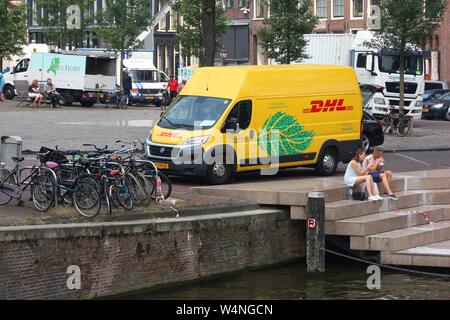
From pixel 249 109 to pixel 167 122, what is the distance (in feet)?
Result: 5.61

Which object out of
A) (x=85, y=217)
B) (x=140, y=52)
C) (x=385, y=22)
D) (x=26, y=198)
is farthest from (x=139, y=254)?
(x=140, y=52)

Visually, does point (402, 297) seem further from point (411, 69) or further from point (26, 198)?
point (411, 69)

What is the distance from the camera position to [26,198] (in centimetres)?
1945

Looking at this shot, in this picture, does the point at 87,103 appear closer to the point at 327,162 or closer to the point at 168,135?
the point at 327,162

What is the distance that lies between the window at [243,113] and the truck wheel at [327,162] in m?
2.39

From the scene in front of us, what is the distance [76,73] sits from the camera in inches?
2055

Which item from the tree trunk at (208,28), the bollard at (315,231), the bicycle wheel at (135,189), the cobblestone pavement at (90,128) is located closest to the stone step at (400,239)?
the bollard at (315,231)

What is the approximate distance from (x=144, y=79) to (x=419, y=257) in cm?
4208

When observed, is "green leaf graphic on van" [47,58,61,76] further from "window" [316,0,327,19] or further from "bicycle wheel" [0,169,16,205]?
"bicycle wheel" [0,169,16,205]

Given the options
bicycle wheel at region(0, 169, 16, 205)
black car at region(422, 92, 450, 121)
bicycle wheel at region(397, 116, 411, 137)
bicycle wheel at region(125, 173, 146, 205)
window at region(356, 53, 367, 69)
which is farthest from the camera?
black car at region(422, 92, 450, 121)

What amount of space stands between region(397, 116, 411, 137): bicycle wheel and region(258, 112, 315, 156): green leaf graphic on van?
15264 mm

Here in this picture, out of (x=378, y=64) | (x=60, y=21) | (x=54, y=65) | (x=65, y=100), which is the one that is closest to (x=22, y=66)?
(x=54, y=65)

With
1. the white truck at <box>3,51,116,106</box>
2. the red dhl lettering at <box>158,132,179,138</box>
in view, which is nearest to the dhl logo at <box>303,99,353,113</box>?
the red dhl lettering at <box>158,132,179,138</box>

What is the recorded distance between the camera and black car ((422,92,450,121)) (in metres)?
52.5
